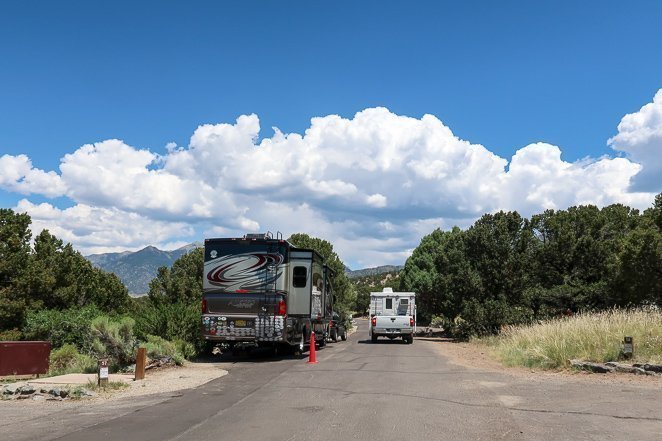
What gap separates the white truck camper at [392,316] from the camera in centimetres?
2912

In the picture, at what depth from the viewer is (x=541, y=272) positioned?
37.2 meters

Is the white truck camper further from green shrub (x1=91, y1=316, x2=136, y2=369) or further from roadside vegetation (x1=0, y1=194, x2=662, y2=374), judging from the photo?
green shrub (x1=91, y1=316, x2=136, y2=369)

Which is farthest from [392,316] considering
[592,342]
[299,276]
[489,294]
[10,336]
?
[10,336]

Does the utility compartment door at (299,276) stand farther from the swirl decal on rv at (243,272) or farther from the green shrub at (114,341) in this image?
the green shrub at (114,341)

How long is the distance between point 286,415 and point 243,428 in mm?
1123

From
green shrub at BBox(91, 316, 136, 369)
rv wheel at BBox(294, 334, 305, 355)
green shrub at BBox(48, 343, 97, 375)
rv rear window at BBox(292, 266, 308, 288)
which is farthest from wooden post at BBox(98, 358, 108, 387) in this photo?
rv wheel at BBox(294, 334, 305, 355)

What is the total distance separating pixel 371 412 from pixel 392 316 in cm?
2034

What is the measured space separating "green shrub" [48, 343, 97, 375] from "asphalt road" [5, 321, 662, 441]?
13.5 ft

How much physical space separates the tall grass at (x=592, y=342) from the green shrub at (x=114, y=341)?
36.8ft

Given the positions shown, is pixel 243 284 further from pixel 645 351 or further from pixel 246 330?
pixel 645 351

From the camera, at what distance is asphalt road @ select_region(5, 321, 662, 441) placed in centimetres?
769

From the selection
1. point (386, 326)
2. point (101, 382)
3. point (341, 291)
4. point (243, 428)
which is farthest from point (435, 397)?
point (341, 291)

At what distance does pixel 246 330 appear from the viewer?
18.0 m

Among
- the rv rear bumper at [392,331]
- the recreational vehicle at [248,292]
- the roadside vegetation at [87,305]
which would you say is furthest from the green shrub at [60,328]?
the rv rear bumper at [392,331]
